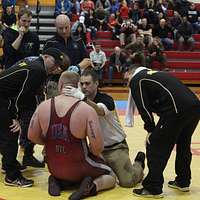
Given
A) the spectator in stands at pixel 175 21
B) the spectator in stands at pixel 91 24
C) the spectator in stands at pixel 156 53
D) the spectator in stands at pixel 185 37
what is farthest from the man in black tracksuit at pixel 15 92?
the spectator in stands at pixel 175 21

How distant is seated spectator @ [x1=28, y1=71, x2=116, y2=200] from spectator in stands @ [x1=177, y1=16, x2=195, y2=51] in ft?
45.0

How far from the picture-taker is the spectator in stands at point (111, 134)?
5.55 meters

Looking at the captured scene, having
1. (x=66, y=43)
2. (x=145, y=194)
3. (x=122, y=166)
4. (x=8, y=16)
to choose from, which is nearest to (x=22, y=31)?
(x=66, y=43)

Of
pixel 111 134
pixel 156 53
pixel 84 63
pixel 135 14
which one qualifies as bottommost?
pixel 156 53

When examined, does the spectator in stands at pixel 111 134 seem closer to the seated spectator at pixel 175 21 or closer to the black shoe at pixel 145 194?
the black shoe at pixel 145 194

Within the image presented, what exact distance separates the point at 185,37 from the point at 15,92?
13.7m

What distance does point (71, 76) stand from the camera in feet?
16.9

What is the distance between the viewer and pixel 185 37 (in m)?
18.6

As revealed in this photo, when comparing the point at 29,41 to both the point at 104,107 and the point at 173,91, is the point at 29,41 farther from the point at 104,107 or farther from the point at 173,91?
the point at 173,91

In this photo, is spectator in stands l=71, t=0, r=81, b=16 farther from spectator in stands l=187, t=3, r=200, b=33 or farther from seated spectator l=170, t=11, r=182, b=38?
spectator in stands l=187, t=3, r=200, b=33

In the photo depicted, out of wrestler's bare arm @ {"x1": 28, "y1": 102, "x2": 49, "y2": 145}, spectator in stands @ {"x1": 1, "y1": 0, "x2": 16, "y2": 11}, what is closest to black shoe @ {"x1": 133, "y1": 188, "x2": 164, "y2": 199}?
wrestler's bare arm @ {"x1": 28, "y1": 102, "x2": 49, "y2": 145}

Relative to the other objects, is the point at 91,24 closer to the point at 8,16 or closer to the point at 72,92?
the point at 8,16

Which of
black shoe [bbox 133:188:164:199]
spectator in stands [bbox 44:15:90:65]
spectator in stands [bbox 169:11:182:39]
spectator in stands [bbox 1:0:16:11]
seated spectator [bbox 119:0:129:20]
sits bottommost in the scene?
black shoe [bbox 133:188:164:199]

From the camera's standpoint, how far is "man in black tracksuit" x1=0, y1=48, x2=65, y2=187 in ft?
17.8
